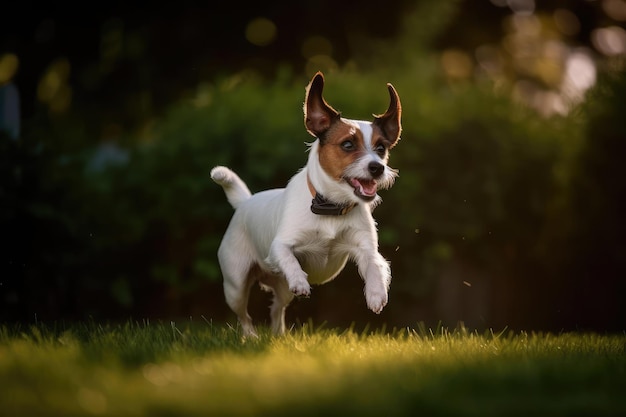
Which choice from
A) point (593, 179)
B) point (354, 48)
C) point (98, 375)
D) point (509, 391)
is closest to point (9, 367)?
point (98, 375)

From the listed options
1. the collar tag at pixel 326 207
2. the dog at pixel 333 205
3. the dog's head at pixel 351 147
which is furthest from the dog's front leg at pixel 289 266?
the dog's head at pixel 351 147

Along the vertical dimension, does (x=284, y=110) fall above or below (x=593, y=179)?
above

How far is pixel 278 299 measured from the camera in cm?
721

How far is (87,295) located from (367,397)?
6.00 m

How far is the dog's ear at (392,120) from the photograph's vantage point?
6.29 meters

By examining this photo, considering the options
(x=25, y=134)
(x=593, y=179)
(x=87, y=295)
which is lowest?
(x=87, y=295)

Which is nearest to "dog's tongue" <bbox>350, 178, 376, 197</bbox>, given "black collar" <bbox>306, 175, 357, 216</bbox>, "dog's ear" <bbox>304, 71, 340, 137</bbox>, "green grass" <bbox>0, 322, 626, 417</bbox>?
"black collar" <bbox>306, 175, 357, 216</bbox>

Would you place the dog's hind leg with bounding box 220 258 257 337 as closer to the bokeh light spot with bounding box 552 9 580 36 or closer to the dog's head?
the dog's head

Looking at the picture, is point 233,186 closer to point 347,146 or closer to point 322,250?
point 322,250

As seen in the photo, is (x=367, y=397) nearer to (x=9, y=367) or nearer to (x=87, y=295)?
(x=9, y=367)

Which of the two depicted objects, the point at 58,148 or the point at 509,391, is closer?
the point at 509,391

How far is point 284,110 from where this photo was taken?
380 inches

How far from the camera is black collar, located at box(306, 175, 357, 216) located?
6.15 metres

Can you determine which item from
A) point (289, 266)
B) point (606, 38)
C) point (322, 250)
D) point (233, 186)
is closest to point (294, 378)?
point (289, 266)
